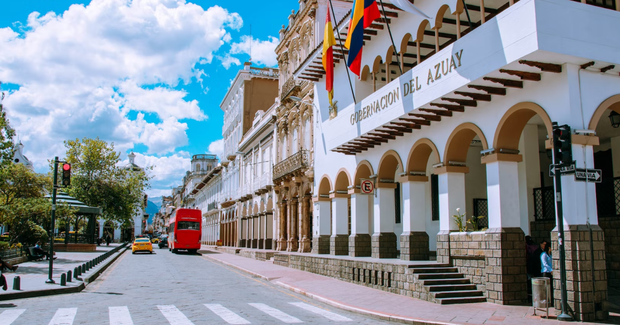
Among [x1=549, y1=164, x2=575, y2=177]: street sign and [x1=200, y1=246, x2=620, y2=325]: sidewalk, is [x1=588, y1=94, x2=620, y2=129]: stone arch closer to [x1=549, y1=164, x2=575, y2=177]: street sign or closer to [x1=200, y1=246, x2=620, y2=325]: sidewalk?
[x1=549, y1=164, x2=575, y2=177]: street sign

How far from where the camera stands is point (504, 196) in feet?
39.6

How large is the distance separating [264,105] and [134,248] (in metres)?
17.5

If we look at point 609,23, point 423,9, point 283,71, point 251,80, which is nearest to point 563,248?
point 609,23

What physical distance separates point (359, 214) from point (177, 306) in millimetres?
9515

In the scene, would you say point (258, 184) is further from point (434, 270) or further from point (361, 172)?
point (434, 270)

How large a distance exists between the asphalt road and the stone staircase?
229 centimetres

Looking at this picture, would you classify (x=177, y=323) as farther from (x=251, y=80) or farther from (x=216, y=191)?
(x=216, y=191)

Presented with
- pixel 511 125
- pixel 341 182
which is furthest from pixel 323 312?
pixel 341 182

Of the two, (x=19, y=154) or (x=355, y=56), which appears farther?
(x=19, y=154)

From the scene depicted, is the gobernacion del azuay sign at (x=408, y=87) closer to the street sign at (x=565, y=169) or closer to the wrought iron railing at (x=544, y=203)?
the street sign at (x=565, y=169)

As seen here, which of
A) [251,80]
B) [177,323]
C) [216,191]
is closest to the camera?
[177,323]

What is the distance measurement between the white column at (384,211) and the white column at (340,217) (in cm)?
356

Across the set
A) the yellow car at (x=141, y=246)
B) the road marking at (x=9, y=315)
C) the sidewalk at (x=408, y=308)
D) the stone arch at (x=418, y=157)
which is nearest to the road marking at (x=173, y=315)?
the road marking at (x=9, y=315)

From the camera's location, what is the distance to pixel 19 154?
6378cm
